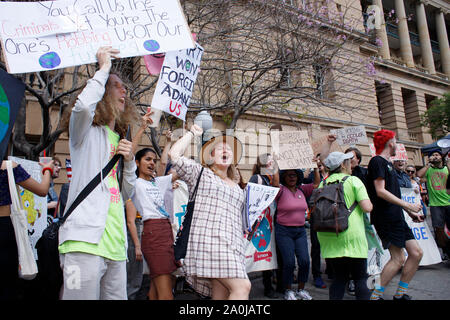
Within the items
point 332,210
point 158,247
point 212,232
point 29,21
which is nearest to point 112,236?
point 212,232

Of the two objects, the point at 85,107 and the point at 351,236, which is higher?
the point at 85,107

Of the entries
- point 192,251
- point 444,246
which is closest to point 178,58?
point 192,251

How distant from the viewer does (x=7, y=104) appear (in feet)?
7.39

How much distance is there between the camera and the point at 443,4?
28.9m

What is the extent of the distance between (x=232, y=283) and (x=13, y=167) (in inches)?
77.9

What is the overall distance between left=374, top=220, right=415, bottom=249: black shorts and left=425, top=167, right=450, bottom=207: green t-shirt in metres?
2.95

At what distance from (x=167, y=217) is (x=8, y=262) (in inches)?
58.3

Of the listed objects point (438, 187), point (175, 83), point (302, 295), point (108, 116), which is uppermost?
point (175, 83)

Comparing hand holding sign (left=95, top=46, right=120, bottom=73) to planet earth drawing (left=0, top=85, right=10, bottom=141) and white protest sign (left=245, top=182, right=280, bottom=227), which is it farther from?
white protest sign (left=245, top=182, right=280, bottom=227)

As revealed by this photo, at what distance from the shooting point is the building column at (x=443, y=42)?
2798cm

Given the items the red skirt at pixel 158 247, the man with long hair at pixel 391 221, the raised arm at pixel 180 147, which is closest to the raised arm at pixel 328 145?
the man with long hair at pixel 391 221

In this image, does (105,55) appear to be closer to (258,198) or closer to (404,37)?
(258,198)

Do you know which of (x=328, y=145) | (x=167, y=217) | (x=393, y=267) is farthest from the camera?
(x=328, y=145)
